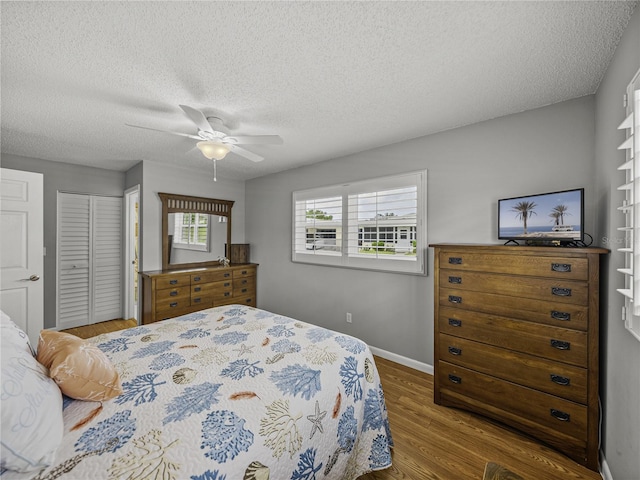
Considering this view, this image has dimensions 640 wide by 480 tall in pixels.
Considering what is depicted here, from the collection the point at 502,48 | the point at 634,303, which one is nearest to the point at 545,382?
the point at 634,303

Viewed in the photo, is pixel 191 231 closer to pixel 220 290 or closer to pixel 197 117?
pixel 220 290

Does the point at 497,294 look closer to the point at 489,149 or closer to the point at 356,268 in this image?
the point at 489,149

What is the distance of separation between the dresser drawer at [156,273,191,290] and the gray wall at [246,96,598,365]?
4.40 feet

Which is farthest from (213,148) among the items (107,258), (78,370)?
(107,258)

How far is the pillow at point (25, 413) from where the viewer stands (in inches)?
31.2

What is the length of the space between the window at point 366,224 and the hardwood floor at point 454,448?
51.1 inches

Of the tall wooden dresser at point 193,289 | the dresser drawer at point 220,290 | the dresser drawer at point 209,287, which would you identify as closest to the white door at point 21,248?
the tall wooden dresser at point 193,289

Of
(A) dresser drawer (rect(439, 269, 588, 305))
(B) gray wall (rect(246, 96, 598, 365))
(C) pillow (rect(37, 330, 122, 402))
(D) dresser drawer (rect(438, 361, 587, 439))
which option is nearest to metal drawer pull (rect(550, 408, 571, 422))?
(D) dresser drawer (rect(438, 361, 587, 439))

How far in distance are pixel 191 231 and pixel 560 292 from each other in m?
4.51

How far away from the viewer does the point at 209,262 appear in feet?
15.0

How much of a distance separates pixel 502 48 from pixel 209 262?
4477 mm

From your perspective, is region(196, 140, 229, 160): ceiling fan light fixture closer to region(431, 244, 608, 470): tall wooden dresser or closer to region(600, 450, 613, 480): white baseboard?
region(431, 244, 608, 470): tall wooden dresser

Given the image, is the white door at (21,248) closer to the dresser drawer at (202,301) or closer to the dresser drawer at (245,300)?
the dresser drawer at (202,301)

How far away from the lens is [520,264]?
192 cm
